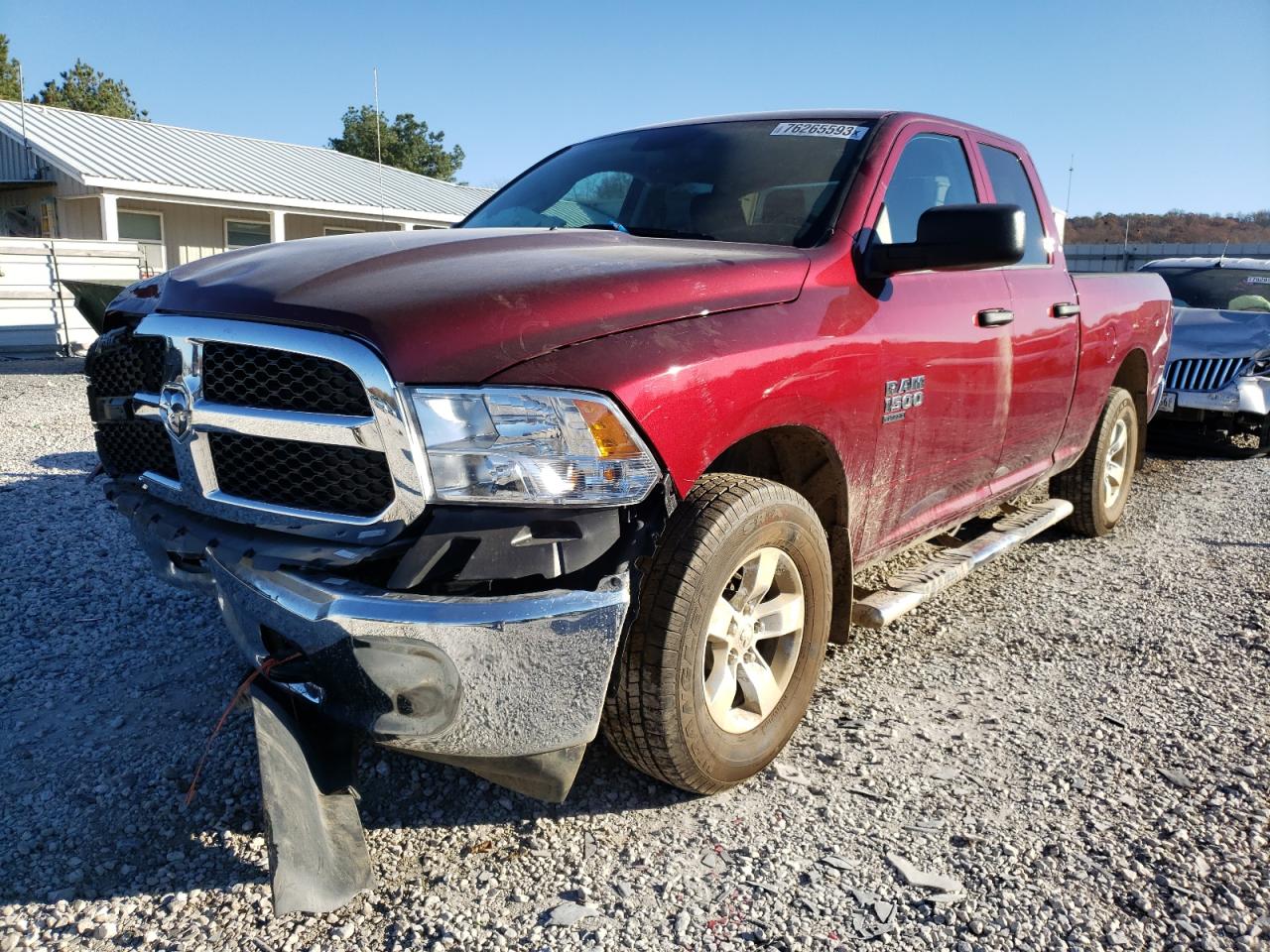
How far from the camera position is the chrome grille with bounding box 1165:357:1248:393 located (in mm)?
7906

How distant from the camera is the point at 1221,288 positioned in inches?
373

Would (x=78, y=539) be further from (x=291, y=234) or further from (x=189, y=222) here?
(x=291, y=234)

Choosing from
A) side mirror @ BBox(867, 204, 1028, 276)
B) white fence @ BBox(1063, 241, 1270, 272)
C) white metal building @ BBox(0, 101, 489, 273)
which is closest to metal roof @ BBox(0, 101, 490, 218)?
white metal building @ BBox(0, 101, 489, 273)

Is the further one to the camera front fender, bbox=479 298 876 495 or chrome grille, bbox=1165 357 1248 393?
chrome grille, bbox=1165 357 1248 393

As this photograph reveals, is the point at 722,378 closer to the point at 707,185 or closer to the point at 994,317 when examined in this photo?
the point at 707,185

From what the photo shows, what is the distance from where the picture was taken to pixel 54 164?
59.3ft

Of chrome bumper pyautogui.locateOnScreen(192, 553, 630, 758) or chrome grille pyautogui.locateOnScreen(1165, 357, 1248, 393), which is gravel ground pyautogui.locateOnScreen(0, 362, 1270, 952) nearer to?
chrome bumper pyautogui.locateOnScreen(192, 553, 630, 758)

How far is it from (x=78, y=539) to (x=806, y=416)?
3965mm

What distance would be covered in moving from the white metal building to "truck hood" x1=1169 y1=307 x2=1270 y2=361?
1746 centimetres

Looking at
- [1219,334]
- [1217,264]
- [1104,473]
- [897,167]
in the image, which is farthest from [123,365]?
[1217,264]

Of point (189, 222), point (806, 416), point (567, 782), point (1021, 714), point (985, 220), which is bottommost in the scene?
point (1021, 714)

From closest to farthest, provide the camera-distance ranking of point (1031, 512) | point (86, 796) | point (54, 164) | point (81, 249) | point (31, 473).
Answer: point (86, 796)
point (1031, 512)
point (31, 473)
point (81, 249)
point (54, 164)

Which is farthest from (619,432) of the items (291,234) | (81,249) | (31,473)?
(291,234)

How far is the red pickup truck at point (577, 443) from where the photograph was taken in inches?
82.6
